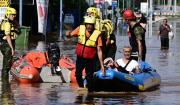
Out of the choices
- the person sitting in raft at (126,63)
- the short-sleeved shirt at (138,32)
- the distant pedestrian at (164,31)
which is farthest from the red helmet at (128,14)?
the distant pedestrian at (164,31)

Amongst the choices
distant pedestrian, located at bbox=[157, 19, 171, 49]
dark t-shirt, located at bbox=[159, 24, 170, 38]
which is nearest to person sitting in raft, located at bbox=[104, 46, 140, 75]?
distant pedestrian, located at bbox=[157, 19, 171, 49]

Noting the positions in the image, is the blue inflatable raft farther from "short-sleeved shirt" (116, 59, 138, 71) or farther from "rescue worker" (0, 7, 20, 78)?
"rescue worker" (0, 7, 20, 78)

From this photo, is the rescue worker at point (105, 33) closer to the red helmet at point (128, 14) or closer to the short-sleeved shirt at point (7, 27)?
the red helmet at point (128, 14)

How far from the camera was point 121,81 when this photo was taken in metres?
10.8

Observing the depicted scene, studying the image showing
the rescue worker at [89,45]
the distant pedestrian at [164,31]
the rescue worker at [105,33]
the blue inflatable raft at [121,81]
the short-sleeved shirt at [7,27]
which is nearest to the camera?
the rescue worker at [89,45]

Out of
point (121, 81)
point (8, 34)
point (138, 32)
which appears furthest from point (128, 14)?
point (8, 34)

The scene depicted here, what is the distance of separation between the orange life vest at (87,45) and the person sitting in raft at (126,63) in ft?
2.99

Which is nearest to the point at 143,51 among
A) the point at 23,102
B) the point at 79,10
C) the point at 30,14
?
the point at 23,102

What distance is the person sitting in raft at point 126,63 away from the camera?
1138cm

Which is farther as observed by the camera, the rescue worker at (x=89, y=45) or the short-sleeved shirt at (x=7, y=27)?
the short-sleeved shirt at (x=7, y=27)

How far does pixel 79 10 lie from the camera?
163 ft

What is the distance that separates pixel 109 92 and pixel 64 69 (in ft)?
7.04

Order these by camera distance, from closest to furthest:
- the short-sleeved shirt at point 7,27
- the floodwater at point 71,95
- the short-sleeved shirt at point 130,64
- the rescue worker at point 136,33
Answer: the floodwater at point 71,95 → the short-sleeved shirt at point 130,64 → the rescue worker at point 136,33 → the short-sleeved shirt at point 7,27

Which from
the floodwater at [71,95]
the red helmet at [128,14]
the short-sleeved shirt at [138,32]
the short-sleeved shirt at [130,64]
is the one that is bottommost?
the floodwater at [71,95]
